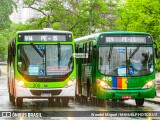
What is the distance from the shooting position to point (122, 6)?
1911 inches

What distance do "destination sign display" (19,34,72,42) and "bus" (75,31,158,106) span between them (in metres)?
1.25

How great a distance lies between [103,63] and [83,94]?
3534 millimetres

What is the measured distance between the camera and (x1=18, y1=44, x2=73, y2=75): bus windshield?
66.5ft

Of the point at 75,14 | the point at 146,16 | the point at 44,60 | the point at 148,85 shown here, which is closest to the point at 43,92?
the point at 44,60

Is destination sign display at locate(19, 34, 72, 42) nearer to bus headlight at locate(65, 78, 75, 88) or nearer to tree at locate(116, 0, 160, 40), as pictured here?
bus headlight at locate(65, 78, 75, 88)

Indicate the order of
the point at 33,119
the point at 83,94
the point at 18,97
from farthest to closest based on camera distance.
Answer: the point at 83,94 → the point at 18,97 → the point at 33,119

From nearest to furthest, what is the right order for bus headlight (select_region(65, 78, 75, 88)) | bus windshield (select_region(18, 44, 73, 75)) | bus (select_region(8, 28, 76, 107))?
1. bus (select_region(8, 28, 76, 107))
2. bus windshield (select_region(18, 44, 73, 75))
3. bus headlight (select_region(65, 78, 75, 88))

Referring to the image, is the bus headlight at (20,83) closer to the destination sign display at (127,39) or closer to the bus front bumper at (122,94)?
the bus front bumper at (122,94)

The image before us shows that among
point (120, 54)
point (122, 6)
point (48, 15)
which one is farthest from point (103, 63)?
point (48, 15)

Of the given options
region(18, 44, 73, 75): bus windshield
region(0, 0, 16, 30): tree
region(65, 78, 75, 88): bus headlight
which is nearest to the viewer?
region(18, 44, 73, 75): bus windshield

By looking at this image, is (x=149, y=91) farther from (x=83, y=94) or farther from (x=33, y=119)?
(x=33, y=119)

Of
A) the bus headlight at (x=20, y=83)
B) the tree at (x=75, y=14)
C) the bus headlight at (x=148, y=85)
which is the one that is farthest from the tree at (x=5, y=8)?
the bus headlight at (x=148, y=85)

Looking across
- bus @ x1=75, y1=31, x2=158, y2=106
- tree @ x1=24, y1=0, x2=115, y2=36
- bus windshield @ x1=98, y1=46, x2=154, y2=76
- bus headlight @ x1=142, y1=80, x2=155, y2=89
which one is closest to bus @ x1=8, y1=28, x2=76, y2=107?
bus @ x1=75, y1=31, x2=158, y2=106

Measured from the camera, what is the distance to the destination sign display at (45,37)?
2058cm
